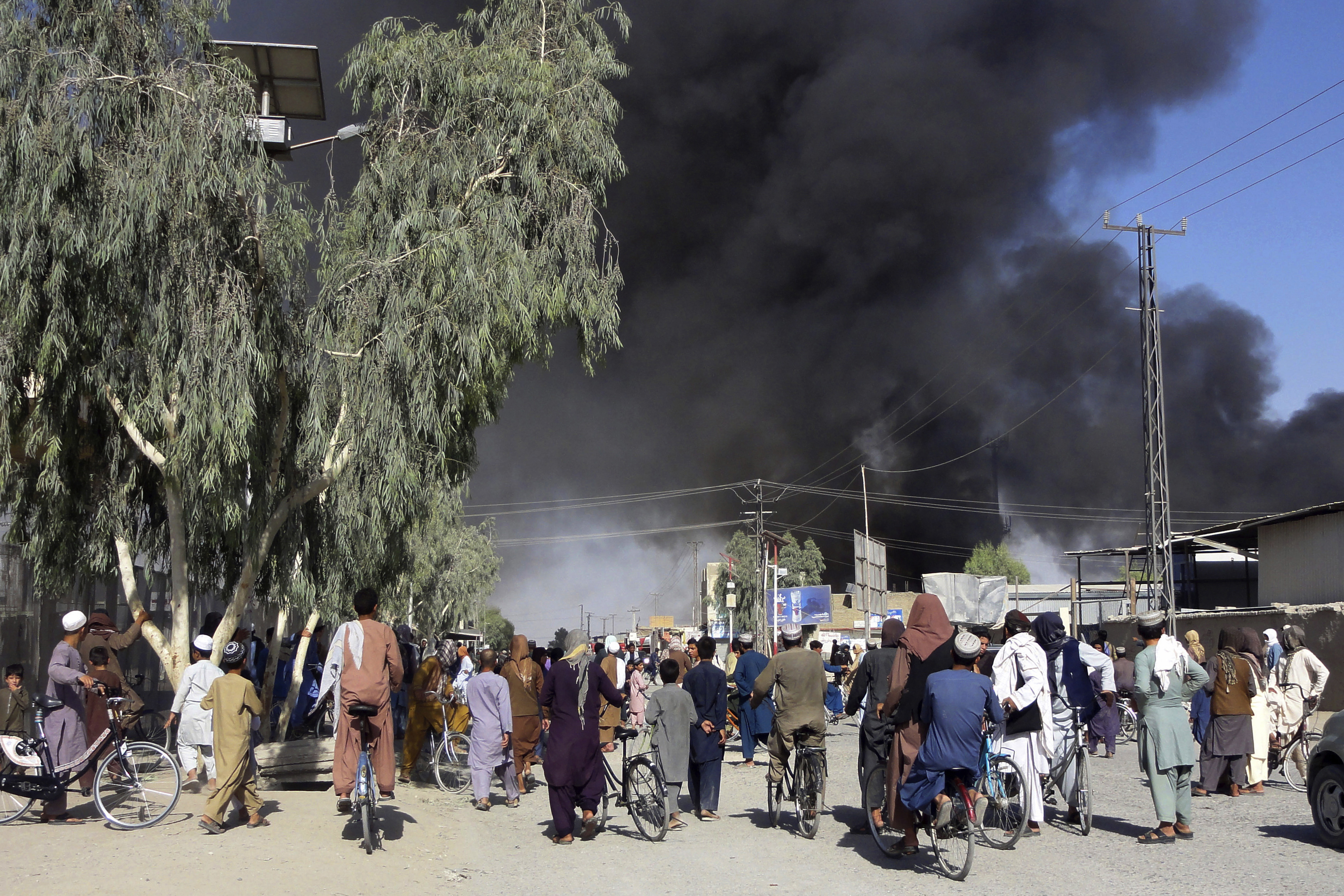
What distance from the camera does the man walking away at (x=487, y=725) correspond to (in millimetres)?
10922

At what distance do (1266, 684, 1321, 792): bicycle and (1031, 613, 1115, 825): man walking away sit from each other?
307 cm

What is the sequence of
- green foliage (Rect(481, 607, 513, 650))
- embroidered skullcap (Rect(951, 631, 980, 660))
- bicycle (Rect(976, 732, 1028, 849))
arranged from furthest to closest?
green foliage (Rect(481, 607, 513, 650))
bicycle (Rect(976, 732, 1028, 849))
embroidered skullcap (Rect(951, 631, 980, 660))

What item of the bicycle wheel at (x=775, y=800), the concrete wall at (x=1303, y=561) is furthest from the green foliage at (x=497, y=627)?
the bicycle wheel at (x=775, y=800)

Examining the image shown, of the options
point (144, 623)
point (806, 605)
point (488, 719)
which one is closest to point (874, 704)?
point (488, 719)

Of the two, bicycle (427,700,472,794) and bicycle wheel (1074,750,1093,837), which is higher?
bicycle wheel (1074,750,1093,837)

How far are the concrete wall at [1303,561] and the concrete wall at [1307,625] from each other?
2.30 m

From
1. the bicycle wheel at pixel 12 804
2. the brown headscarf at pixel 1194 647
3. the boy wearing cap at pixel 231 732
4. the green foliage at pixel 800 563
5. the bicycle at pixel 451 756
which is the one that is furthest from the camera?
the green foliage at pixel 800 563

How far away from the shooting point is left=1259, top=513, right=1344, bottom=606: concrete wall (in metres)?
26.8

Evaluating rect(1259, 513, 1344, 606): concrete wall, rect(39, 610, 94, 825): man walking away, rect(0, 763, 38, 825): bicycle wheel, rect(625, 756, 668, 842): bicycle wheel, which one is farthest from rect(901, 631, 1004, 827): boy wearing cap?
rect(1259, 513, 1344, 606): concrete wall

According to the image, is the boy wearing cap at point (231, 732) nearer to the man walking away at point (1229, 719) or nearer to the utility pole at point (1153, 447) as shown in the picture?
the man walking away at point (1229, 719)

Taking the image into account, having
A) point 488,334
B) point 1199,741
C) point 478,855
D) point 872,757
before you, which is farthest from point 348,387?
point 1199,741

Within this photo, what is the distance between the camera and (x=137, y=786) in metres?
8.64

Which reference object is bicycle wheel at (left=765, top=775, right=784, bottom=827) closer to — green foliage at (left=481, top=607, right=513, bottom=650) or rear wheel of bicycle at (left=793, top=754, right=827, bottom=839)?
rear wheel of bicycle at (left=793, top=754, right=827, bottom=839)

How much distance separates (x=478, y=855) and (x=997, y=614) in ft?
133
